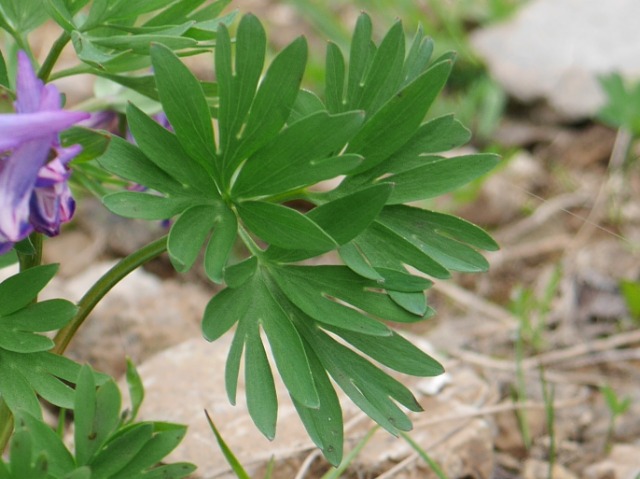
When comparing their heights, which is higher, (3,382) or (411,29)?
(3,382)

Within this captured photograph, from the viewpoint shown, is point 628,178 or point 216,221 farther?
point 628,178

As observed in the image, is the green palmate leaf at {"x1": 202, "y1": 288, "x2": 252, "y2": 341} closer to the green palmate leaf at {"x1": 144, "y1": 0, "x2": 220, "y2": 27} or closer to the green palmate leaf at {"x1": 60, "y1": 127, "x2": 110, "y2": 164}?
the green palmate leaf at {"x1": 60, "y1": 127, "x2": 110, "y2": 164}

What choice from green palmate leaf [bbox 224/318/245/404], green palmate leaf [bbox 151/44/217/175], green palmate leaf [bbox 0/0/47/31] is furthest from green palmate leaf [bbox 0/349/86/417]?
green palmate leaf [bbox 0/0/47/31]

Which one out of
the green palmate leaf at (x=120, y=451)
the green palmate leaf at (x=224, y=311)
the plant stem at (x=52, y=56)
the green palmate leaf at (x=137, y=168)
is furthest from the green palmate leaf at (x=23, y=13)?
the green palmate leaf at (x=120, y=451)

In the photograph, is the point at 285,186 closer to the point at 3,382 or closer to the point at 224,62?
the point at 224,62

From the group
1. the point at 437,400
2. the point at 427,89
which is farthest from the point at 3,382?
the point at 437,400
